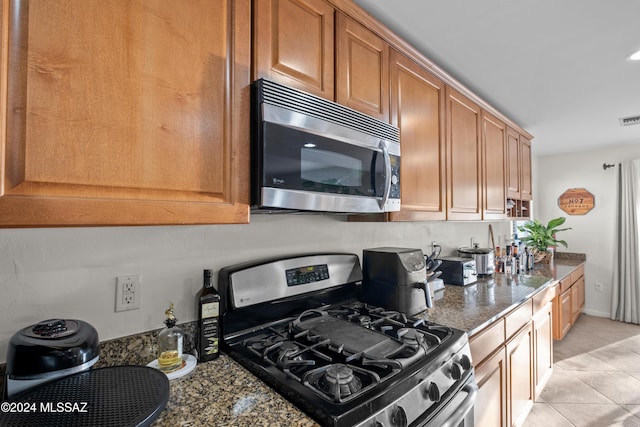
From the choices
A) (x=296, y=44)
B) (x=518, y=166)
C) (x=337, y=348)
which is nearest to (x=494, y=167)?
(x=518, y=166)

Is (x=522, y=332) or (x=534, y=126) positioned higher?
(x=534, y=126)

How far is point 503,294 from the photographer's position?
196cm

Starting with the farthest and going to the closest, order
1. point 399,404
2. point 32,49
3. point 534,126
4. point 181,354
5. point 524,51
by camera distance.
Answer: point 534,126 → point 524,51 → point 181,354 → point 399,404 → point 32,49

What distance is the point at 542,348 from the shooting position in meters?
2.36

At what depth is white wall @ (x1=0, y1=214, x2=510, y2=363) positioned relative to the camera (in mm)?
854

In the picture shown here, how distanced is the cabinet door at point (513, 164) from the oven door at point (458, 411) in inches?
84.3

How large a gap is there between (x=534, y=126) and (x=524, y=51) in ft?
5.80

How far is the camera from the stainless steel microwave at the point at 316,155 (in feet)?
3.11

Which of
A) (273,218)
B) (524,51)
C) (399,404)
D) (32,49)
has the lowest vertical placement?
(399,404)

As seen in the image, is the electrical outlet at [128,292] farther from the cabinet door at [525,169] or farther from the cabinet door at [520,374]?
the cabinet door at [525,169]

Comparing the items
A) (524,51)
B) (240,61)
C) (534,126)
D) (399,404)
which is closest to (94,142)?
(240,61)

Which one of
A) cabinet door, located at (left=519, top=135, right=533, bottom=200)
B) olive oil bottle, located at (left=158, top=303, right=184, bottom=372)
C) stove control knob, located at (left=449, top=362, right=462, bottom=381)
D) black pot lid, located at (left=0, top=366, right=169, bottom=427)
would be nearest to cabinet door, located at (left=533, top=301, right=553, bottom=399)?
cabinet door, located at (left=519, top=135, right=533, bottom=200)

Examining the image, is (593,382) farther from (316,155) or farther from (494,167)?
(316,155)

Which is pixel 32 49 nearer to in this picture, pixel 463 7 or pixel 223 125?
pixel 223 125
